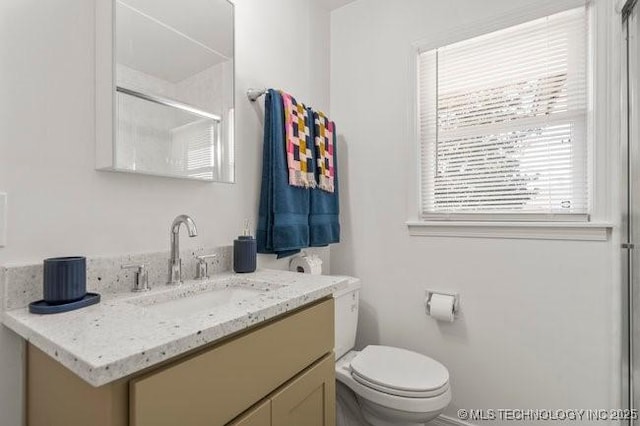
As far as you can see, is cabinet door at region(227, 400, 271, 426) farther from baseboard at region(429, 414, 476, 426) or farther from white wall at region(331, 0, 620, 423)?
baseboard at region(429, 414, 476, 426)

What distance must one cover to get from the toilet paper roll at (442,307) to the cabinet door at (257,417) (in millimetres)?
1056

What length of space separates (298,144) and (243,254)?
23.6 inches

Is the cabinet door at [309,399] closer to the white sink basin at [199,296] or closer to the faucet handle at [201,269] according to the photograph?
the white sink basin at [199,296]

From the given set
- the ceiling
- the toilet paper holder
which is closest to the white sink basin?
the toilet paper holder

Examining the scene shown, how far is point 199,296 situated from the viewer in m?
1.09

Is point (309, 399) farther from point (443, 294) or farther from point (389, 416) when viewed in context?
point (443, 294)

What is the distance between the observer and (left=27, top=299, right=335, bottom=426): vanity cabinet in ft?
1.83

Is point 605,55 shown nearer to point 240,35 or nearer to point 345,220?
point 345,220

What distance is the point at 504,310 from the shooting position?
1518mm

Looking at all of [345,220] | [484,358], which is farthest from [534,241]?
[345,220]

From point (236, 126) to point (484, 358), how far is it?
1595 millimetres

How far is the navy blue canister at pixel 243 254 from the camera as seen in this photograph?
50.8 inches

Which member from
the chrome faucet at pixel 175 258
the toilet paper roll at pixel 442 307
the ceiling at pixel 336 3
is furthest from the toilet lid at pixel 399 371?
the ceiling at pixel 336 3

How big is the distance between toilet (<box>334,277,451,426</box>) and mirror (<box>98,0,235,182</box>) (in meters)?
0.91
